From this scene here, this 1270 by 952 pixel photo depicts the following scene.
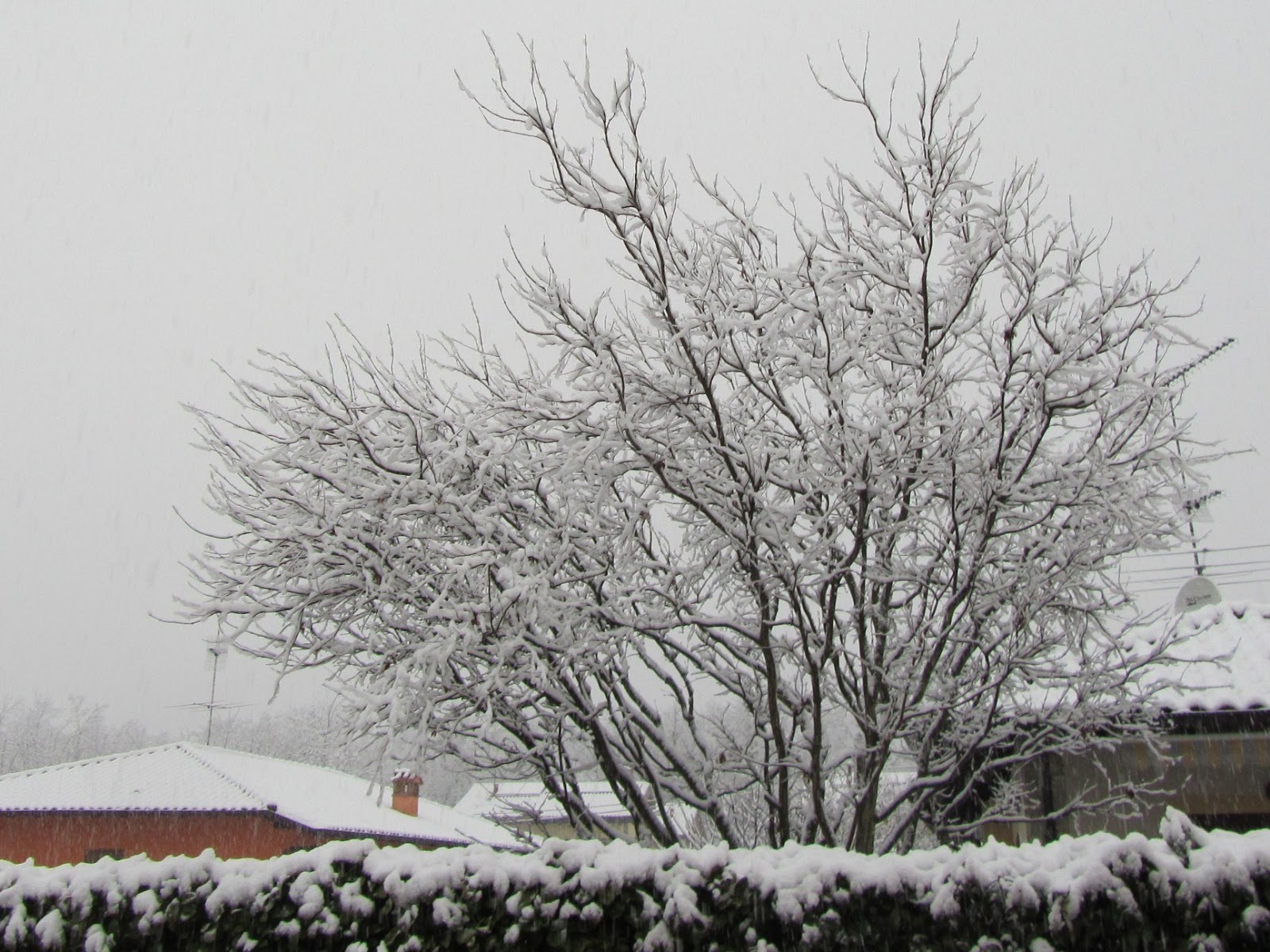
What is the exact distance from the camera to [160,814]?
18.9 meters

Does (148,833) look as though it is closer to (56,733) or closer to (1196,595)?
(1196,595)

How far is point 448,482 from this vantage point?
16.7ft

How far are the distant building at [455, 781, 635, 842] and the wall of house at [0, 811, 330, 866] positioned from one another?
4.45 metres

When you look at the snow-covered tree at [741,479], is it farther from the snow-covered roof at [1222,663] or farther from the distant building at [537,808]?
the snow-covered roof at [1222,663]

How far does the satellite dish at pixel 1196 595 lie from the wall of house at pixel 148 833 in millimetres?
16071

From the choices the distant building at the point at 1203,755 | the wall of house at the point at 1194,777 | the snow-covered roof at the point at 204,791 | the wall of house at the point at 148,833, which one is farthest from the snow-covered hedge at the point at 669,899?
the wall of house at the point at 148,833

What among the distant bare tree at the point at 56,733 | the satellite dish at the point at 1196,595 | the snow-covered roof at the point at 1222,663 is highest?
the satellite dish at the point at 1196,595

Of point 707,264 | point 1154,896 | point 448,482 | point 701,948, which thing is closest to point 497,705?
point 448,482

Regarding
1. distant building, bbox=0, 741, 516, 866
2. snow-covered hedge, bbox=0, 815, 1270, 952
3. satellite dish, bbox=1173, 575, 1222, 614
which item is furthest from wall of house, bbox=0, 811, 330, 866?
snow-covered hedge, bbox=0, 815, 1270, 952

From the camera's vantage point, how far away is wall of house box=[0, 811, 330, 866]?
18891mm

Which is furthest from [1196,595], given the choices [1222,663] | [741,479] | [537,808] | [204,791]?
[204,791]

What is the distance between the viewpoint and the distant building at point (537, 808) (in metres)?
6.26

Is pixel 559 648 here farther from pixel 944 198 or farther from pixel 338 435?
pixel 944 198

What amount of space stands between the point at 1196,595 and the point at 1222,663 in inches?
125
